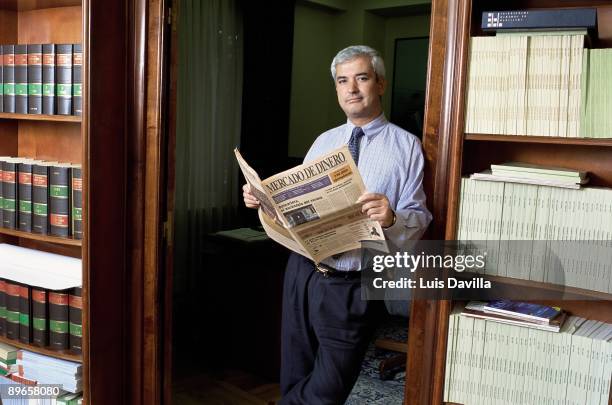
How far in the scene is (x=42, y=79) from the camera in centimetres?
253

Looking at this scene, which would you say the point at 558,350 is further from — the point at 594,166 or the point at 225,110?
the point at 225,110

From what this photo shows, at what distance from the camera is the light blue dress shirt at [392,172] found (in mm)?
1901

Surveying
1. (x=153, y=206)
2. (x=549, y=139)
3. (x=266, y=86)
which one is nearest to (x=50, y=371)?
(x=153, y=206)

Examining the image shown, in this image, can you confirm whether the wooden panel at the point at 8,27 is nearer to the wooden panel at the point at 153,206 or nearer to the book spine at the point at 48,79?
the book spine at the point at 48,79

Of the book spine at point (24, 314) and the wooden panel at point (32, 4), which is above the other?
the wooden panel at point (32, 4)

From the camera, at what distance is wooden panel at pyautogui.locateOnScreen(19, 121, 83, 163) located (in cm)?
276

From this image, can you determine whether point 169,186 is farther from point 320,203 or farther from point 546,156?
point 546,156

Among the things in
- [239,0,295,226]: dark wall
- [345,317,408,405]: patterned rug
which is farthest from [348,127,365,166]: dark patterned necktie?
[239,0,295,226]: dark wall

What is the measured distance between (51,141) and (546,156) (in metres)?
2.15

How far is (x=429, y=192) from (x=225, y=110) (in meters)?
2.79

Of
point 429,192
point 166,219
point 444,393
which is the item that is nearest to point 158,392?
point 166,219

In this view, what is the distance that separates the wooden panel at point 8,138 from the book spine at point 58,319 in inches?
31.6

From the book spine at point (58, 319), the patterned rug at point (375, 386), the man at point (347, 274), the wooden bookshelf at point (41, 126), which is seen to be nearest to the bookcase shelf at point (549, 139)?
the man at point (347, 274)

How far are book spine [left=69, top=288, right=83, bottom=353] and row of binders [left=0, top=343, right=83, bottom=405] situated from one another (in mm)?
85
